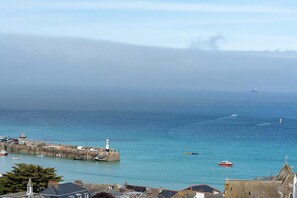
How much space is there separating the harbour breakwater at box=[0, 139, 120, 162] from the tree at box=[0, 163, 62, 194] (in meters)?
37.8

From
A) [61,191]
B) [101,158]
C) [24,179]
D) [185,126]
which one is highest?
[185,126]

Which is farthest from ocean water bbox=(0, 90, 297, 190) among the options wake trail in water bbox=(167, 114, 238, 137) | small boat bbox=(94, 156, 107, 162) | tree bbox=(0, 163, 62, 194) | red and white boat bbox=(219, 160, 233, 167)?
tree bbox=(0, 163, 62, 194)

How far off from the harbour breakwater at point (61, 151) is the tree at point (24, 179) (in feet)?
124

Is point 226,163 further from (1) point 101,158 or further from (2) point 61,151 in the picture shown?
(2) point 61,151

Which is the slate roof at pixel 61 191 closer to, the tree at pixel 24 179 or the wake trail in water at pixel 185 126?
the tree at pixel 24 179

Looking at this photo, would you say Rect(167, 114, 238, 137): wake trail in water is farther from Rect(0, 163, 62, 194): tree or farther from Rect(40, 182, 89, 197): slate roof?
Rect(40, 182, 89, 197): slate roof

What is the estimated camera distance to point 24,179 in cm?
4894

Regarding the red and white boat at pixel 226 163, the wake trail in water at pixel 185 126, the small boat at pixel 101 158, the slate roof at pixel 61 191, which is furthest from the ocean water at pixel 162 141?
the slate roof at pixel 61 191

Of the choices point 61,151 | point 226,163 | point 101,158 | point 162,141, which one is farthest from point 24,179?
point 162,141

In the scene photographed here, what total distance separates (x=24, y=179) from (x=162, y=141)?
198 feet

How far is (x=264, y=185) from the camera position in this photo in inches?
1428

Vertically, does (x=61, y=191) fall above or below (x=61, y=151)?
below

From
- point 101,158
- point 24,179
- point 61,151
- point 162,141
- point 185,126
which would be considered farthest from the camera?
point 185,126

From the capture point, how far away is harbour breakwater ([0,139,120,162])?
292 feet
